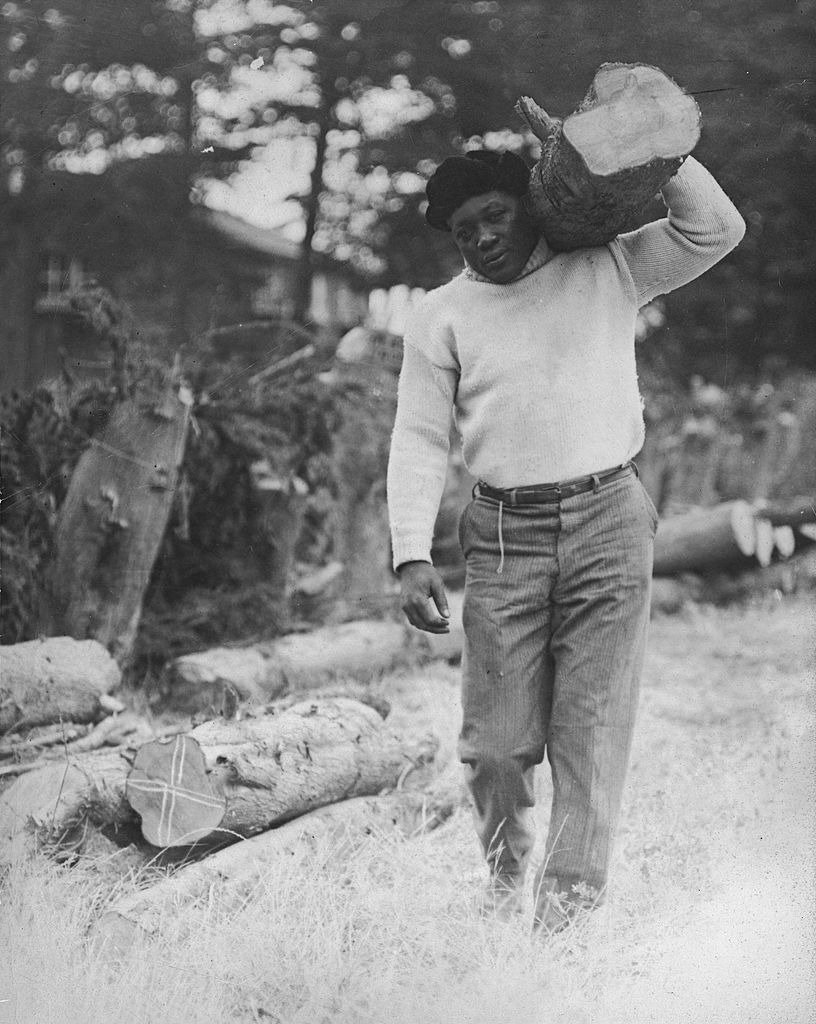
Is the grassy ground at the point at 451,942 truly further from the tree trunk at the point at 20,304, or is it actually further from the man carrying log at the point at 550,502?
the tree trunk at the point at 20,304

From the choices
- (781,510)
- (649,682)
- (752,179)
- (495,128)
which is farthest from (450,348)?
(781,510)

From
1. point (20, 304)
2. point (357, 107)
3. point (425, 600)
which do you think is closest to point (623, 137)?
point (425, 600)

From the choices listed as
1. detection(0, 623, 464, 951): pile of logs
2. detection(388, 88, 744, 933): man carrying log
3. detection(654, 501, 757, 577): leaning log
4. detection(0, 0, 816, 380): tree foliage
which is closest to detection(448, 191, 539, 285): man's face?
detection(388, 88, 744, 933): man carrying log

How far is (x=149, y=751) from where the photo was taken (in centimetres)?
267

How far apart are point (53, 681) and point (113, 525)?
729 millimetres

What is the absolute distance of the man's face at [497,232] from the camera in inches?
90.4

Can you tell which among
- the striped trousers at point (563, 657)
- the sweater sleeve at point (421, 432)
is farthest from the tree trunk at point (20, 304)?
the striped trousers at point (563, 657)

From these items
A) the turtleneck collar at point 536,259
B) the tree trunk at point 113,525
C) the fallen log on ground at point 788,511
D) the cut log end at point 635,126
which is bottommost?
the fallen log on ground at point 788,511

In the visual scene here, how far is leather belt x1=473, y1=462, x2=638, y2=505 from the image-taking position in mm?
2291

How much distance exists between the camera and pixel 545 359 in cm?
232

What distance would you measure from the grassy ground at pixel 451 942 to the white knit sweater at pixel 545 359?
34.2 inches

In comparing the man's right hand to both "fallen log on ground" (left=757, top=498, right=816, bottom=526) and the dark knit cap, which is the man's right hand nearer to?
the dark knit cap

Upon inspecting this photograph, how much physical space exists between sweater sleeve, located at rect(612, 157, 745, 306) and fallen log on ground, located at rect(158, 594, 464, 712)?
2.21 meters

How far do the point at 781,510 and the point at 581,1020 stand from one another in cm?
399
